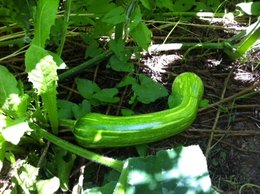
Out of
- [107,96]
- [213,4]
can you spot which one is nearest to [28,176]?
[107,96]

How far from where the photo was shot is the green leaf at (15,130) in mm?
1599

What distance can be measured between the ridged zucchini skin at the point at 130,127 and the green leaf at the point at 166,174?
0.89ft

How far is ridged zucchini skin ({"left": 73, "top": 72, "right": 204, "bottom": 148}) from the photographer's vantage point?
1.87 metres

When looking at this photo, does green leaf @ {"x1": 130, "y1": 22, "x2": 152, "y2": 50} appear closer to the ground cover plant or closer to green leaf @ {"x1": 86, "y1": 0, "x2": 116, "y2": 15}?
the ground cover plant

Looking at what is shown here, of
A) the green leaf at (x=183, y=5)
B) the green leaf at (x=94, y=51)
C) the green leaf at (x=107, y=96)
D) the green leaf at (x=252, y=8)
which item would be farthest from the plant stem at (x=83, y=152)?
the green leaf at (x=183, y=5)

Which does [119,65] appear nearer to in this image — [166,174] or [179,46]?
[179,46]

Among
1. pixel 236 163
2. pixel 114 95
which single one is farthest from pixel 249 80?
pixel 114 95

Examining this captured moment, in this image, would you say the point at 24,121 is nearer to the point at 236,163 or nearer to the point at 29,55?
the point at 29,55

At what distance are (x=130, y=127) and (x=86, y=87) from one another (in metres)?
0.28

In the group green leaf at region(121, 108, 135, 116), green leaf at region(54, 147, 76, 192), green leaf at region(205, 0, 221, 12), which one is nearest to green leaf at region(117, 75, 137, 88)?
green leaf at region(121, 108, 135, 116)

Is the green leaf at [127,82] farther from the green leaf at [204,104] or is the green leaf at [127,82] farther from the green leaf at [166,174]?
the green leaf at [166,174]

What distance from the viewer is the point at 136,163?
62.3 inches

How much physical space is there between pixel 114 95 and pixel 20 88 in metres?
0.39

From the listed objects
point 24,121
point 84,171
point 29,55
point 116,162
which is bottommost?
point 84,171
